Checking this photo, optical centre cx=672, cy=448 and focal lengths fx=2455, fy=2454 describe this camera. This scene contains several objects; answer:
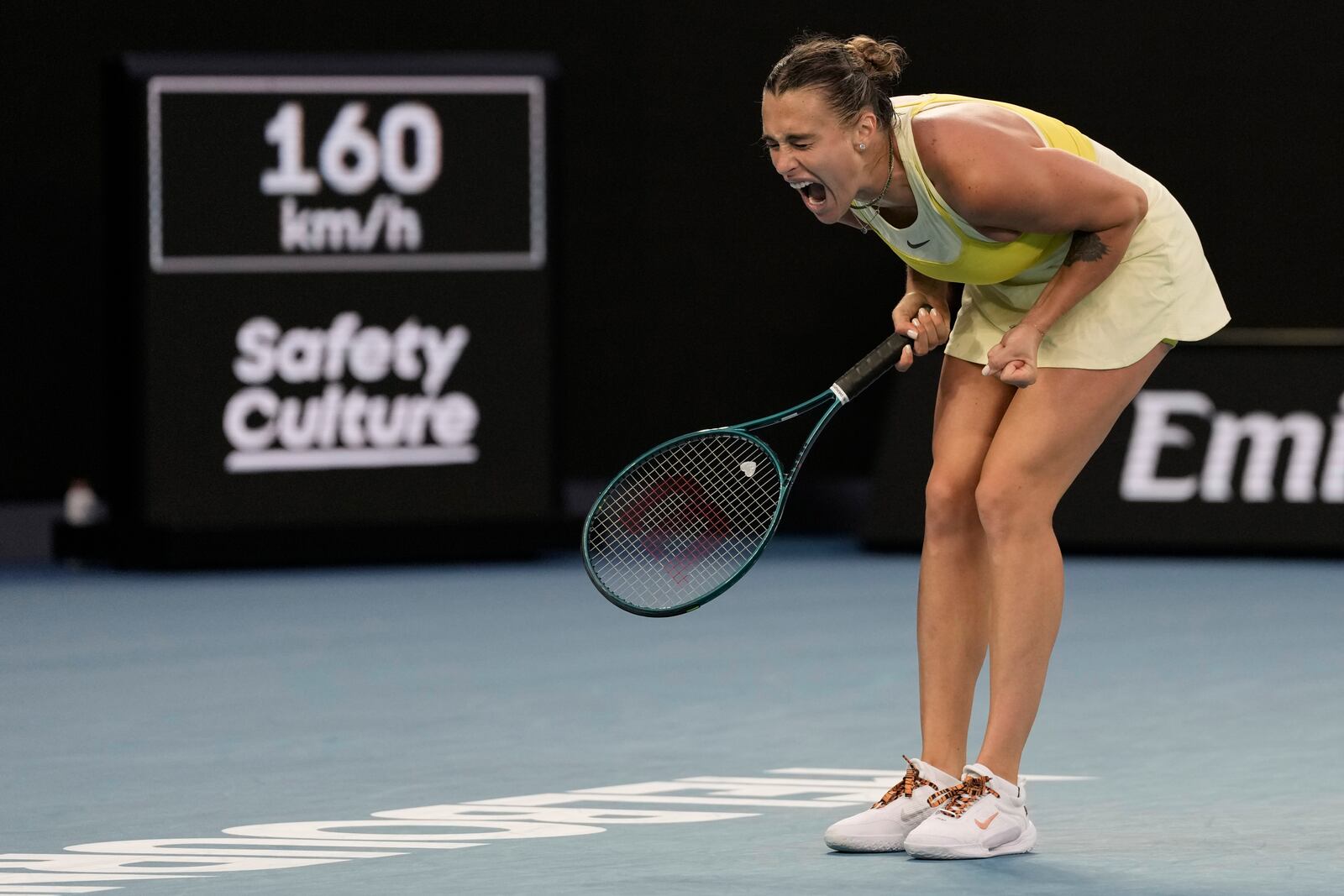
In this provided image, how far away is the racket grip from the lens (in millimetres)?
4047

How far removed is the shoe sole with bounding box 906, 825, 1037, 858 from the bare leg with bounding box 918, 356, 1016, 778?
19 centimetres

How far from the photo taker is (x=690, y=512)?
4.43 metres

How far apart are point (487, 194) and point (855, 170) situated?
480cm

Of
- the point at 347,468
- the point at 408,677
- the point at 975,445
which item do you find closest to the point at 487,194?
the point at 347,468

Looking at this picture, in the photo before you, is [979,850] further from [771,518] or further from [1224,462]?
[1224,462]

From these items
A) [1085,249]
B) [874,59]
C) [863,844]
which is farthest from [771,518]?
[874,59]

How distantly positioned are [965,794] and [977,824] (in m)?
0.07

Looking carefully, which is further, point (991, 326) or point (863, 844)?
point (991, 326)

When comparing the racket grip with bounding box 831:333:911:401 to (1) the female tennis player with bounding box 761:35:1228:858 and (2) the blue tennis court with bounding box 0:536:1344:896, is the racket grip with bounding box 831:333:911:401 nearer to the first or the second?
(1) the female tennis player with bounding box 761:35:1228:858

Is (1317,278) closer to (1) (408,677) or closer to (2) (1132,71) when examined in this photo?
(2) (1132,71)

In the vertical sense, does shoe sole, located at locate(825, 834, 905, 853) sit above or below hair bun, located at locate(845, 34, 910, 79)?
below

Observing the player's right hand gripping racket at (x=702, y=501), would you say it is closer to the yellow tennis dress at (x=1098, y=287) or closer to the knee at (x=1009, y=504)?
the yellow tennis dress at (x=1098, y=287)

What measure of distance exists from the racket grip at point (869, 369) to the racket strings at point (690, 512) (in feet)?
0.68

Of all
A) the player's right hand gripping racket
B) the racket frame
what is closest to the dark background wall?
the player's right hand gripping racket
